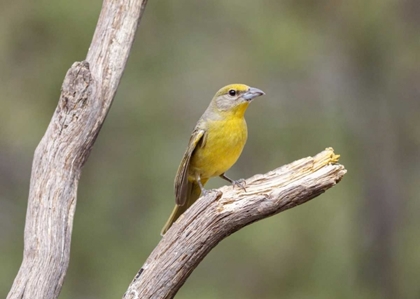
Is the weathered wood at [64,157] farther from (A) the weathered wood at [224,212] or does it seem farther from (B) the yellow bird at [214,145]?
(B) the yellow bird at [214,145]

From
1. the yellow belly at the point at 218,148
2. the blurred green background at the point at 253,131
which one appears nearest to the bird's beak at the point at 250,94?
the yellow belly at the point at 218,148

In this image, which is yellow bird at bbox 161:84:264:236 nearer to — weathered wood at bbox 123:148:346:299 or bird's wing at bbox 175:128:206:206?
bird's wing at bbox 175:128:206:206

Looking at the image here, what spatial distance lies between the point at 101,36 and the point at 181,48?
6.10m

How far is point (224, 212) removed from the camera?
4734 millimetres

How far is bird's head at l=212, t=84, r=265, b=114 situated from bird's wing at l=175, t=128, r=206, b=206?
0.92 feet

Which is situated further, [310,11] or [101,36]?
[310,11]

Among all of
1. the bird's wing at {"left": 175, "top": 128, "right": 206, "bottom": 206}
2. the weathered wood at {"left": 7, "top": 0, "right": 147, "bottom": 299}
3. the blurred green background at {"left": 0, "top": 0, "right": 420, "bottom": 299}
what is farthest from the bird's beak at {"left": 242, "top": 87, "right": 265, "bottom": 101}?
the blurred green background at {"left": 0, "top": 0, "right": 420, "bottom": 299}

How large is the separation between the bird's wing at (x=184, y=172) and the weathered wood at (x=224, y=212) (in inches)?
42.1

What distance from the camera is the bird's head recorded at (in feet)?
20.3

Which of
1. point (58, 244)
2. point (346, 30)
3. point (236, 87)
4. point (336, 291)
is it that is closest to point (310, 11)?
point (346, 30)

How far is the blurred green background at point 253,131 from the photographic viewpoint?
1063 centimetres

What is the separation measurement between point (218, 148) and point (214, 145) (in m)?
0.04

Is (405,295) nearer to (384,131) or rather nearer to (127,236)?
(384,131)

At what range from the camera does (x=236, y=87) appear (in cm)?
626
